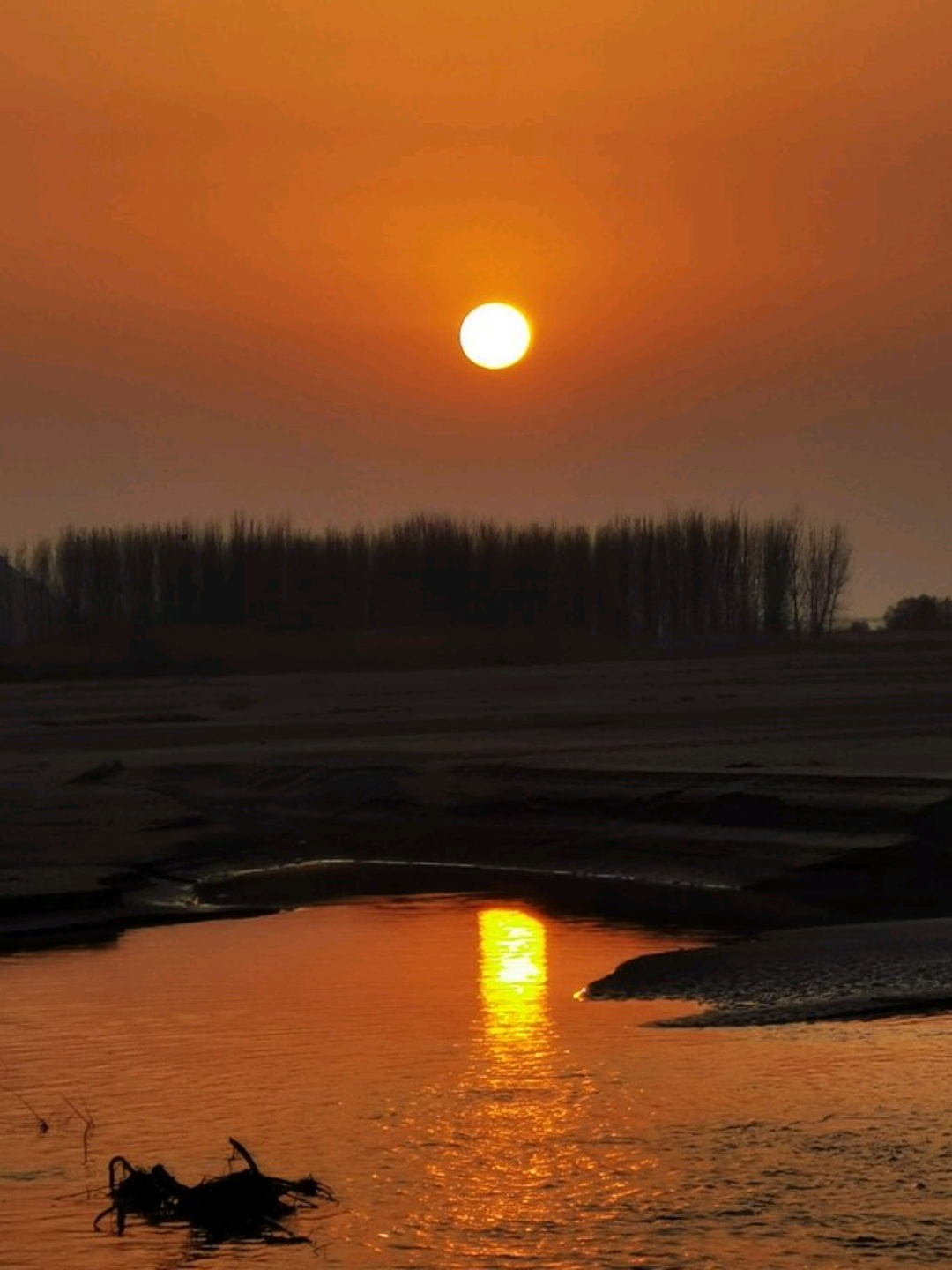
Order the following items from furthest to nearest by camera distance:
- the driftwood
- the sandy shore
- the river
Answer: the sandy shore < the driftwood < the river

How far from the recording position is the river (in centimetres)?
1080

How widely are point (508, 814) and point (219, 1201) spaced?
67.4ft

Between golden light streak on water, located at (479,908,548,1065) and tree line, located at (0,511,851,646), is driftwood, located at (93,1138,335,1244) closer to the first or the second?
golden light streak on water, located at (479,908,548,1065)

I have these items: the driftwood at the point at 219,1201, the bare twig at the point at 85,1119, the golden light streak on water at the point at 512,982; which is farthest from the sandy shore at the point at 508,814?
the driftwood at the point at 219,1201

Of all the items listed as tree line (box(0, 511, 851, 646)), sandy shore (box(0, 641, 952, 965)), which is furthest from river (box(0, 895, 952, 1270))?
tree line (box(0, 511, 851, 646))

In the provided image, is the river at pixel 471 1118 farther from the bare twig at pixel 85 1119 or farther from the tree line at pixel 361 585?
the tree line at pixel 361 585

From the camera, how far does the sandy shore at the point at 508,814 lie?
2436 cm

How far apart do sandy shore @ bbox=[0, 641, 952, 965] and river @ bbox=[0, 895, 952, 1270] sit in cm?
A: 490

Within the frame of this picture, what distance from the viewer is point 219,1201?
37.3ft

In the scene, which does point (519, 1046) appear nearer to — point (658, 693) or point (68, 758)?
point (68, 758)

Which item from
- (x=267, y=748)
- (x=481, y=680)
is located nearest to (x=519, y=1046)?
(x=267, y=748)

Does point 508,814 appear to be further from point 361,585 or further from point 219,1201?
point 361,585

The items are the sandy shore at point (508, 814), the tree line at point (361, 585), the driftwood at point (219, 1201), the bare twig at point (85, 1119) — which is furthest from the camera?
the tree line at point (361, 585)

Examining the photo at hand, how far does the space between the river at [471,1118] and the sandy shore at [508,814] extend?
16.1ft
